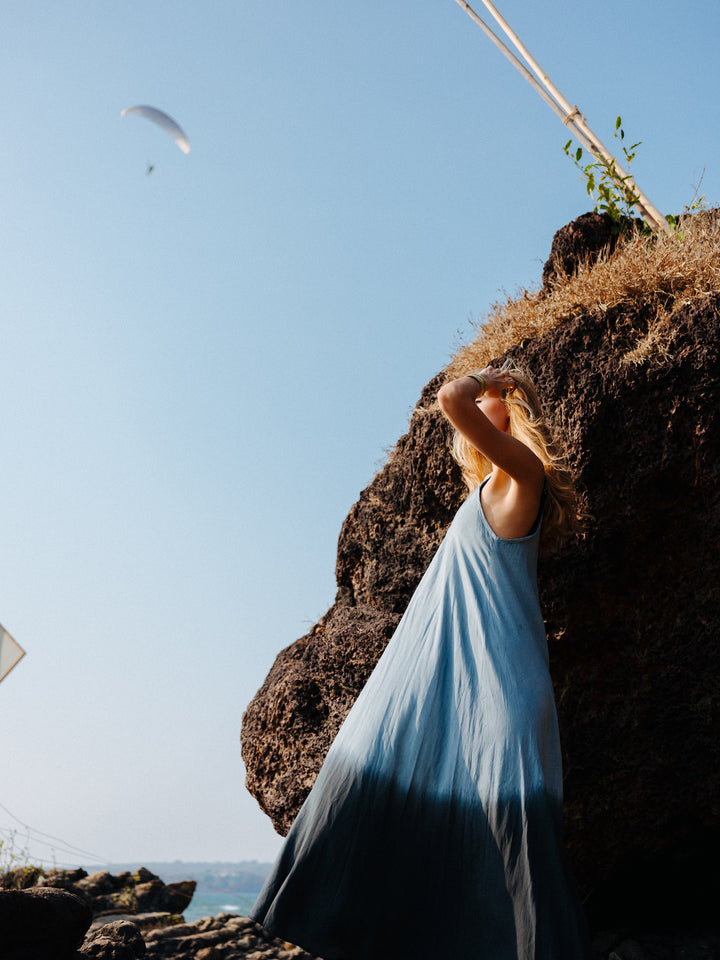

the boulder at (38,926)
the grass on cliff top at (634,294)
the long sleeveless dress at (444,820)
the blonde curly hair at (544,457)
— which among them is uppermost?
the grass on cliff top at (634,294)

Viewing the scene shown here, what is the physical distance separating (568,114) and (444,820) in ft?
19.6

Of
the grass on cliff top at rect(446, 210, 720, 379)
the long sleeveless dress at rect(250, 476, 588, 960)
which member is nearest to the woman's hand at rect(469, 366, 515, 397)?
the long sleeveless dress at rect(250, 476, 588, 960)

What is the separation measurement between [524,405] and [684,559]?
159cm

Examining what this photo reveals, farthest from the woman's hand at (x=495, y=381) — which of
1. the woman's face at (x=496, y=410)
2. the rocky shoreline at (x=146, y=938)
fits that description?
the rocky shoreline at (x=146, y=938)

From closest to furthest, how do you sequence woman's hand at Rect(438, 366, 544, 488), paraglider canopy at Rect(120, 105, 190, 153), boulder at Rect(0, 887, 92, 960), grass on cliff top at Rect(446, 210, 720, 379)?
woman's hand at Rect(438, 366, 544, 488), boulder at Rect(0, 887, 92, 960), grass on cliff top at Rect(446, 210, 720, 379), paraglider canopy at Rect(120, 105, 190, 153)

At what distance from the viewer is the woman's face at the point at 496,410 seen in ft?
9.93

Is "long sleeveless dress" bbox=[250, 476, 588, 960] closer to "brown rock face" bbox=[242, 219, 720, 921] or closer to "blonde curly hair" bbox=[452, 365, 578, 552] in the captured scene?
"blonde curly hair" bbox=[452, 365, 578, 552]

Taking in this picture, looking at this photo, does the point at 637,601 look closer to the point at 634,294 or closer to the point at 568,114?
the point at 634,294

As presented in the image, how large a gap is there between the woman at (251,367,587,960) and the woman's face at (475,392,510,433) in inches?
11.0

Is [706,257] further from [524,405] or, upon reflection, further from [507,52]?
[507,52]

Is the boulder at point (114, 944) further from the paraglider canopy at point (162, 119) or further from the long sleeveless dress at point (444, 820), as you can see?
the paraglider canopy at point (162, 119)

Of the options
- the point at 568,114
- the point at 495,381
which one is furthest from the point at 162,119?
the point at 495,381

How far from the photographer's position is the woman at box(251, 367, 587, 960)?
2.26 meters

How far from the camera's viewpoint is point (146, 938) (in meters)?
5.25
